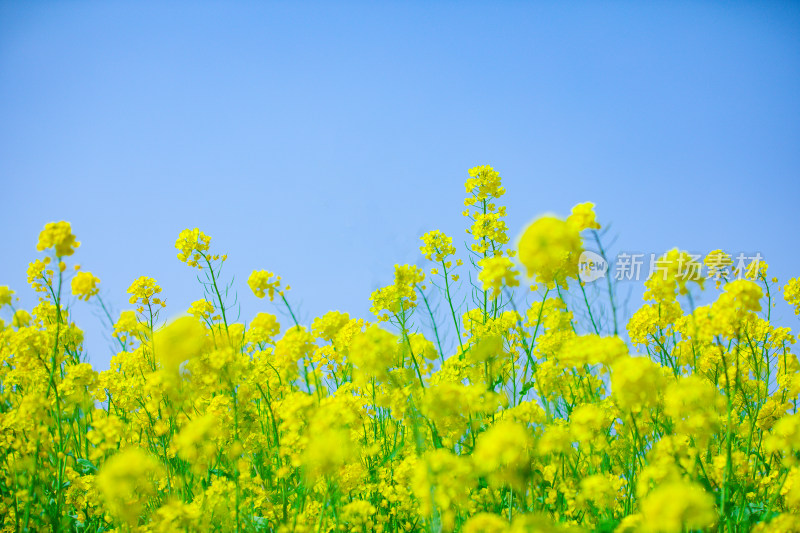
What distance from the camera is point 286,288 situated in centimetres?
308

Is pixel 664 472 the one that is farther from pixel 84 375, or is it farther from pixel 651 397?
pixel 84 375

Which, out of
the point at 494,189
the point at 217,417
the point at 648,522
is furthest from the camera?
the point at 494,189

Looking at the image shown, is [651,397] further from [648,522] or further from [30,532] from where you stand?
[30,532]

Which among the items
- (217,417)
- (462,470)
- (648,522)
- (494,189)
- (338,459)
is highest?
(494,189)

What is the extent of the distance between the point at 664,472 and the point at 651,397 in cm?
29

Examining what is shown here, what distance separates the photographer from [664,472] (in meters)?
2.01

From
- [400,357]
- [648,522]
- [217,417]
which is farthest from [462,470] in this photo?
[217,417]

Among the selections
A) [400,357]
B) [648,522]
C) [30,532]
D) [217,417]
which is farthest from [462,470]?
[30,532]

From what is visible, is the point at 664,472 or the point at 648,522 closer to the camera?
the point at 648,522

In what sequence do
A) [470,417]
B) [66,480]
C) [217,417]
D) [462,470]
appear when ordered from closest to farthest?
1. [462,470]
2. [470,417]
3. [217,417]
4. [66,480]

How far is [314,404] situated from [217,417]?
583mm

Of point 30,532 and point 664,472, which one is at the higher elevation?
point 30,532

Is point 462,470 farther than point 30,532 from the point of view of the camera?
No

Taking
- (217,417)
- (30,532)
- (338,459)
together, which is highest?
(217,417)
